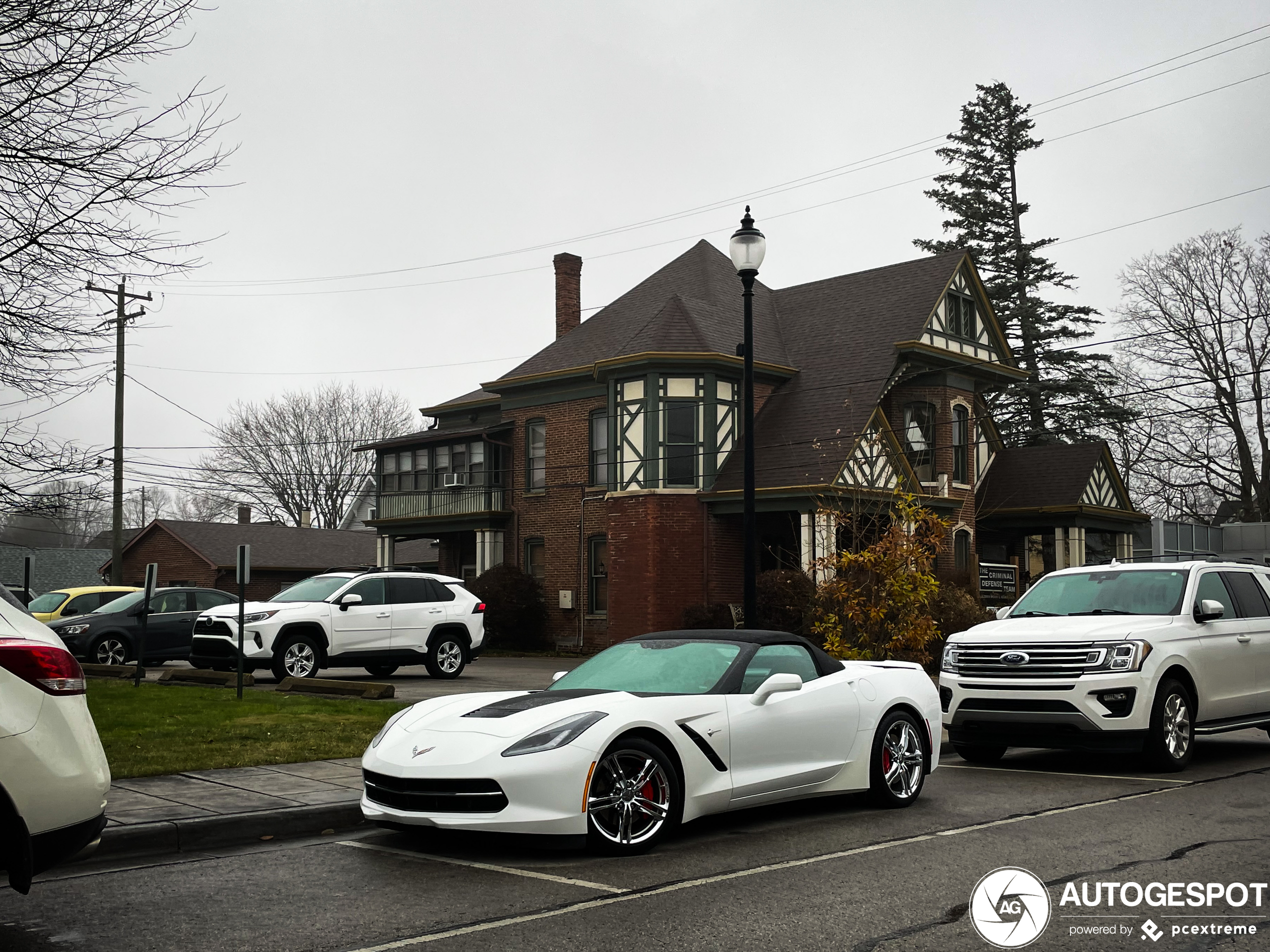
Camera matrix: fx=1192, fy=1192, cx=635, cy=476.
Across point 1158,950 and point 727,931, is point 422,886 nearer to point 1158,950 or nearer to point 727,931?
point 727,931

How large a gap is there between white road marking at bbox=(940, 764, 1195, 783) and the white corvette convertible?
2127 millimetres

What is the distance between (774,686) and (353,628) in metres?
13.3

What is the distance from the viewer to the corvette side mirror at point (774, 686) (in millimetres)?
7984

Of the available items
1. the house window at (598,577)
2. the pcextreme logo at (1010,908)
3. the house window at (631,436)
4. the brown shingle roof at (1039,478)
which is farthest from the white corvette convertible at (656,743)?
the brown shingle roof at (1039,478)

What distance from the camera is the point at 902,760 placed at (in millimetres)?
9109

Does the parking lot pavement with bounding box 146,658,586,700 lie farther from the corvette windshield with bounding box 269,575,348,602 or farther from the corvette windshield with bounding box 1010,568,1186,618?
the corvette windshield with bounding box 1010,568,1186,618

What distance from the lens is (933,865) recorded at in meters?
6.84

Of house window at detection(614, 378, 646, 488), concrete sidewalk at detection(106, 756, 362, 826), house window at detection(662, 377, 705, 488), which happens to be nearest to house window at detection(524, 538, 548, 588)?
house window at detection(614, 378, 646, 488)

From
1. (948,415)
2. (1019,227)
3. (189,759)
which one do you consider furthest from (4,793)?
(1019,227)

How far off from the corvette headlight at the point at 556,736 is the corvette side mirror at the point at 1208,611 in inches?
264

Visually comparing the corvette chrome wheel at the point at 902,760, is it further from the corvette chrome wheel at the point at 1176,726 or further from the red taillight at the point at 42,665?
the red taillight at the point at 42,665

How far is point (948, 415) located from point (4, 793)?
3127 centimetres

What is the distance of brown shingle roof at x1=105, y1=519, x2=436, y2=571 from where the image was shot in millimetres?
51656

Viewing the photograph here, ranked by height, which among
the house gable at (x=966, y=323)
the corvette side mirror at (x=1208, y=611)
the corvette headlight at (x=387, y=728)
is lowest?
the corvette headlight at (x=387, y=728)
